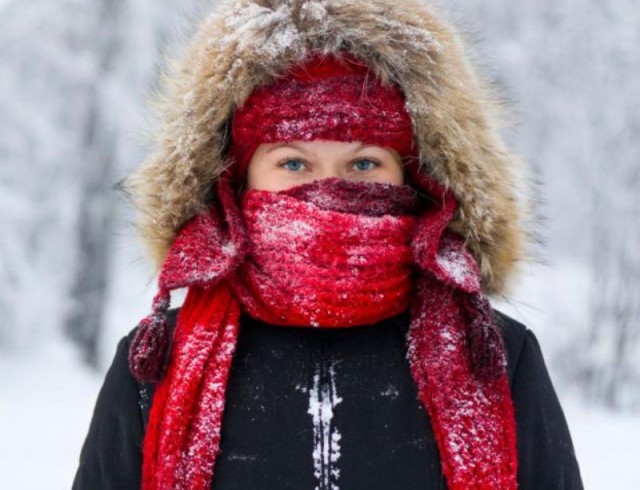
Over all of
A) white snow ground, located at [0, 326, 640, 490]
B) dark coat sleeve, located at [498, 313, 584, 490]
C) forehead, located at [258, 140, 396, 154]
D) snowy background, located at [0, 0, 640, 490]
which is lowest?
dark coat sleeve, located at [498, 313, 584, 490]

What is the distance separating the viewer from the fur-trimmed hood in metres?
1.86

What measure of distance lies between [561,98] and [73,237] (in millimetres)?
6849

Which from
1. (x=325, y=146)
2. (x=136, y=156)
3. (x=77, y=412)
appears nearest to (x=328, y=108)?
(x=325, y=146)

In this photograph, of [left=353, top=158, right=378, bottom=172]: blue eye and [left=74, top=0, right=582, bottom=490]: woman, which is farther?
[left=353, top=158, right=378, bottom=172]: blue eye

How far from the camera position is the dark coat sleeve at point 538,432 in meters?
1.80

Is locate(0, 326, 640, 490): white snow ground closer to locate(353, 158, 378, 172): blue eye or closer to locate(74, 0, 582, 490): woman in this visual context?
locate(74, 0, 582, 490): woman

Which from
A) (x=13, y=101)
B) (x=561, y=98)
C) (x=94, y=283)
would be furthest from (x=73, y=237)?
(x=561, y=98)

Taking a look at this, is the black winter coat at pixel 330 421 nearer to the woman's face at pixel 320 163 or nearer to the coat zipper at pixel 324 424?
the coat zipper at pixel 324 424

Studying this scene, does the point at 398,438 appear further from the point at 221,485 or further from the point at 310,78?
the point at 310,78

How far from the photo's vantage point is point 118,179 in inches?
342

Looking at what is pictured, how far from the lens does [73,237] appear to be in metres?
10.7

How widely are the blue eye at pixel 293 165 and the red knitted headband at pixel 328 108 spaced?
0.21ft

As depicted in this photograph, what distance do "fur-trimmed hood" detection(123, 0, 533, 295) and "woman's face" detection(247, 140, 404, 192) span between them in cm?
10

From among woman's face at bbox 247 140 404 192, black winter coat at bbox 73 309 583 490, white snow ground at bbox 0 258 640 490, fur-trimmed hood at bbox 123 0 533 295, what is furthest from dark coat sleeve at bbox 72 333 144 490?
white snow ground at bbox 0 258 640 490
